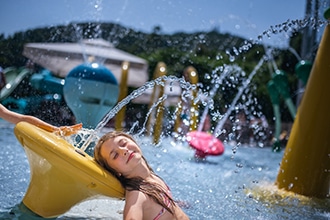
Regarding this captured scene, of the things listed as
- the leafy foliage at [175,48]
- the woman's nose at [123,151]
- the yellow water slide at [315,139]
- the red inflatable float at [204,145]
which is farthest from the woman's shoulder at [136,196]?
the leafy foliage at [175,48]

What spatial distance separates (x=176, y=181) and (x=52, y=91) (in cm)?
425

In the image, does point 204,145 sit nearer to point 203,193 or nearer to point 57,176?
point 203,193

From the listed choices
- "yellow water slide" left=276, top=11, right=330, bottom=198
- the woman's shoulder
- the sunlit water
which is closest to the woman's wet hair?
the woman's shoulder

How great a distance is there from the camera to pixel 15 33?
8.23 m

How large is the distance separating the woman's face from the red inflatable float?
3195 mm

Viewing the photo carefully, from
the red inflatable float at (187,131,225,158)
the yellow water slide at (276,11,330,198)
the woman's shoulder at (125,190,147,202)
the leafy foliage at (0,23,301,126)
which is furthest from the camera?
the leafy foliage at (0,23,301,126)

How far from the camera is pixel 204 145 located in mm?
5332

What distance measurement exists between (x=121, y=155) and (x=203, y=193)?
1.37 metres

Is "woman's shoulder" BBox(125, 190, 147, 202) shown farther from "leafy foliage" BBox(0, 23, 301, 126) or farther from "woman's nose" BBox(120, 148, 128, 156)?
"leafy foliage" BBox(0, 23, 301, 126)

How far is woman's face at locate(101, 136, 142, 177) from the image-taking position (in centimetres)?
209

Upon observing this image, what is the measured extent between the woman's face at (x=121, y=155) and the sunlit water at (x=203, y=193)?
264mm

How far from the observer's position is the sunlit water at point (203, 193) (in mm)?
2619

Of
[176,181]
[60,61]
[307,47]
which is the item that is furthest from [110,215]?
[307,47]

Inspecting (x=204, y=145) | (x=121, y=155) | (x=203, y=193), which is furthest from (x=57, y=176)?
(x=204, y=145)
